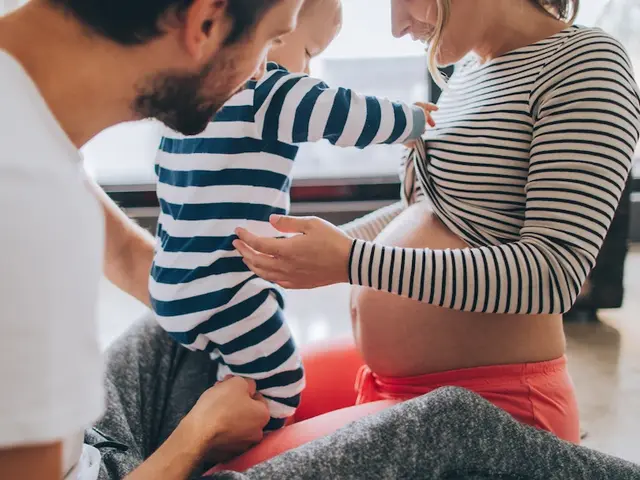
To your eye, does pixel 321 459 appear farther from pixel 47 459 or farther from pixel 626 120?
pixel 626 120

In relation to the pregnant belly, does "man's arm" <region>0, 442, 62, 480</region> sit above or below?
above

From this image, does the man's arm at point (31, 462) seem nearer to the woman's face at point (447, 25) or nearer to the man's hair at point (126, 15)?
the man's hair at point (126, 15)

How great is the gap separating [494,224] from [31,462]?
2.09 ft

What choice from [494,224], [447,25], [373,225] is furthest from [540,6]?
[373,225]

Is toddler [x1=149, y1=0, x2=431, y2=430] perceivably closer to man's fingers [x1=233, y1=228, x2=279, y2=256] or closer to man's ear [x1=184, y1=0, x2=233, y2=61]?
man's fingers [x1=233, y1=228, x2=279, y2=256]

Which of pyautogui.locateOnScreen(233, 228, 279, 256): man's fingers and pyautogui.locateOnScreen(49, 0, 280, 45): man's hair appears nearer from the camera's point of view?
pyautogui.locateOnScreen(49, 0, 280, 45): man's hair

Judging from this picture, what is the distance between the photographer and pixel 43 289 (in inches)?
16.0

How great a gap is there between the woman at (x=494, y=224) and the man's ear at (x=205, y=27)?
24 cm

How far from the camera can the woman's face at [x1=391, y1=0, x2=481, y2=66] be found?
2.94 feet

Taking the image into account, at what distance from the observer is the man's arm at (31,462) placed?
0.42m

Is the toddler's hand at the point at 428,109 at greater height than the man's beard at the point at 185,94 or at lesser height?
lesser

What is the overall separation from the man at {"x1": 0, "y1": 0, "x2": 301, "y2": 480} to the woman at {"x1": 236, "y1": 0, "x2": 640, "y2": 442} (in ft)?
0.75

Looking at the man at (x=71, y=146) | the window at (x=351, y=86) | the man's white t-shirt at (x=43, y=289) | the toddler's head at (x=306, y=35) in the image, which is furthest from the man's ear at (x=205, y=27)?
the window at (x=351, y=86)

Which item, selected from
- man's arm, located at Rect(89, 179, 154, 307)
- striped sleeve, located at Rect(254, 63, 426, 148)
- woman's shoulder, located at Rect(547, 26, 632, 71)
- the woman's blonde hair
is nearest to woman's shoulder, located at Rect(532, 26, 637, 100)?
woman's shoulder, located at Rect(547, 26, 632, 71)
